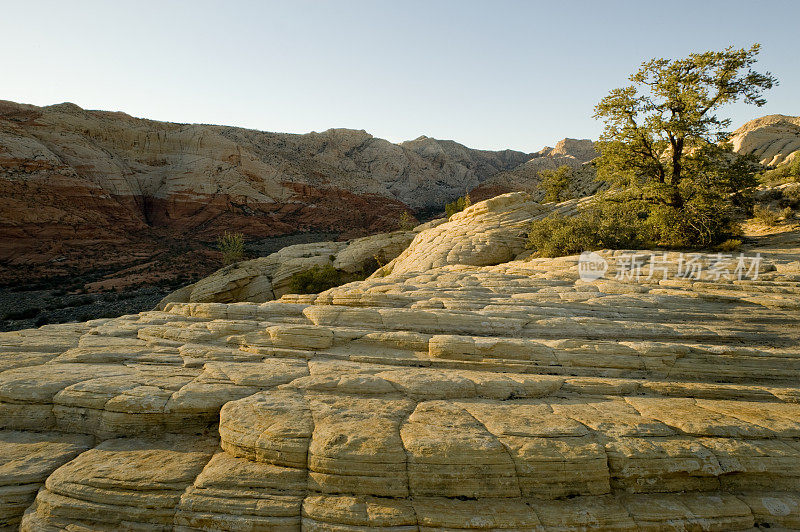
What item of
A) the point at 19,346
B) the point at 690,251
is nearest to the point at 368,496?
the point at 19,346

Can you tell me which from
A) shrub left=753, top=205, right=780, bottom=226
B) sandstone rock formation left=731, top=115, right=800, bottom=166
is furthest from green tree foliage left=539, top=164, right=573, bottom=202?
shrub left=753, top=205, right=780, bottom=226

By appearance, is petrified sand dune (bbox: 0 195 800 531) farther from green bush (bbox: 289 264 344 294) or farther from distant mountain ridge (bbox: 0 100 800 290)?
distant mountain ridge (bbox: 0 100 800 290)

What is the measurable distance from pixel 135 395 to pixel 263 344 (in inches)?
126

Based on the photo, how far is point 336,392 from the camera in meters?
7.93

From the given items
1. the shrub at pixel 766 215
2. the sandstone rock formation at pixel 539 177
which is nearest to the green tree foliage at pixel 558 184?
the sandstone rock formation at pixel 539 177

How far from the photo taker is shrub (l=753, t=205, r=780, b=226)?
1866cm

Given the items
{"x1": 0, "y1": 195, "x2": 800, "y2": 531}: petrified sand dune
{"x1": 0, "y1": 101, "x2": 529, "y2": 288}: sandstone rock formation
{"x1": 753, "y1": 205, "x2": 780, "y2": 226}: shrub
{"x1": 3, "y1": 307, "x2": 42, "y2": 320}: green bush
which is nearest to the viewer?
{"x1": 0, "y1": 195, "x2": 800, "y2": 531}: petrified sand dune

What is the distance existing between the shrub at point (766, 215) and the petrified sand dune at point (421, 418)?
1024cm

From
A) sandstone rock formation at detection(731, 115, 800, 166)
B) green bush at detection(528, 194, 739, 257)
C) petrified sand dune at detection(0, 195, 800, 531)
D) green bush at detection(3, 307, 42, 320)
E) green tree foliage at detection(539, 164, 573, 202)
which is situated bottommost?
green bush at detection(3, 307, 42, 320)

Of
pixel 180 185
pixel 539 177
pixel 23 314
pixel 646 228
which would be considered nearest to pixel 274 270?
pixel 23 314

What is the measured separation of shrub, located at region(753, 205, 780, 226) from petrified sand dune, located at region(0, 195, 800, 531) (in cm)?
1024

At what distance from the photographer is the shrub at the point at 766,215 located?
18.7 meters

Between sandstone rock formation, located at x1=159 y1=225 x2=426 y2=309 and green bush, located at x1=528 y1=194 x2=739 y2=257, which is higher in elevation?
green bush, located at x1=528 y1=194 x2=739 y2=257

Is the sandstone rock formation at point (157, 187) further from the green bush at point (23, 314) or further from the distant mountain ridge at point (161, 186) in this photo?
the green bush at point (23, 314)
